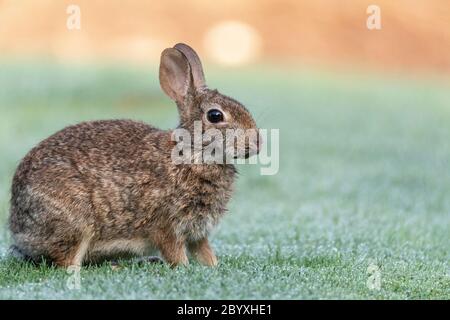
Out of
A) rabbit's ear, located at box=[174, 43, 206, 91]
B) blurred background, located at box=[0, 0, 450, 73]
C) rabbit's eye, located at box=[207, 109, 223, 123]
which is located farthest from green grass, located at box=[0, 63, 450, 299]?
blurred background, located at box=[0, 0, 450, 73]

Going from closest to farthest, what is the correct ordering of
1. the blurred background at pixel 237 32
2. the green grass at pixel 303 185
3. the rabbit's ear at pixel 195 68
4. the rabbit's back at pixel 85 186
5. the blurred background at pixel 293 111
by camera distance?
the green grass at pixel 303 185, the rabbit's back at pixel 85 186, the blurred background at pixel 293 111, the rabbit's ear at pixel 195 68, the blurred background at pixel 237 32

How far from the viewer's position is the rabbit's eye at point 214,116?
553cm

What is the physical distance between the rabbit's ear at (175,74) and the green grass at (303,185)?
26.6 inches

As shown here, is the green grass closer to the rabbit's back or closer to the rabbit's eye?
the rabbit's back

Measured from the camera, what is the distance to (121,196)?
5.50m

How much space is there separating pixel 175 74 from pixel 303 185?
3663 millimetres

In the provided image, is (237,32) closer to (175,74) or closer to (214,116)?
(175,74)

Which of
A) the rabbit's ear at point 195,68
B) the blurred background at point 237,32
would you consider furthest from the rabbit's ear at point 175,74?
the blurred background at point 237,32

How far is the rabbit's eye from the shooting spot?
5531 millimetres

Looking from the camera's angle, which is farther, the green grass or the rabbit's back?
the rabbit's back

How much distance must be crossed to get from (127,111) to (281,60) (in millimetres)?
7399

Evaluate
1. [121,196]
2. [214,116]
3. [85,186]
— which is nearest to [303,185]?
[214,116]

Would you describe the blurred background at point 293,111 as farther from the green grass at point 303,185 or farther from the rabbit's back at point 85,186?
the rabbit's back at point 85,186

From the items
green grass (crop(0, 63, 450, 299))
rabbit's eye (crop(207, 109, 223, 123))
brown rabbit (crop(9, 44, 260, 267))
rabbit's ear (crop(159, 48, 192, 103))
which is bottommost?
green grass (crop(0, 63, 450, 299))
